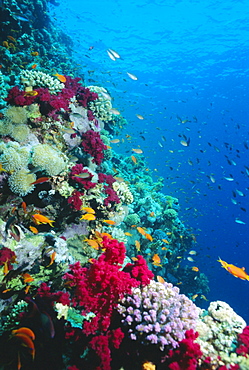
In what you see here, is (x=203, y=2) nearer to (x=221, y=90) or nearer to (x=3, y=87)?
(x=221, y=90)

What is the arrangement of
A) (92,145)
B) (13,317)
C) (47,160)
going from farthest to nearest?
(92,145) → (47,160) → (13,317)

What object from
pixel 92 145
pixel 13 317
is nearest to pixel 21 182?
pixel 13 317

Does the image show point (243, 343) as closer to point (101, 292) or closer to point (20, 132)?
point (101, 292)

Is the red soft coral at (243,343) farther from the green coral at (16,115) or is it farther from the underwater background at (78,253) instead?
the green coral at (16,115)

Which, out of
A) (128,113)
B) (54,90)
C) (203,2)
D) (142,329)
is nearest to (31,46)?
(54,90)

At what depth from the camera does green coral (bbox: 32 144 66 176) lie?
5277mm

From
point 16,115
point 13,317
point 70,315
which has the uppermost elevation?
point 16,115

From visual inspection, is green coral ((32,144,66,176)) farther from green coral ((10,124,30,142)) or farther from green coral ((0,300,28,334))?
green coral ((0,300,28,334))

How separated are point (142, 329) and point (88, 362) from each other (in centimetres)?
108

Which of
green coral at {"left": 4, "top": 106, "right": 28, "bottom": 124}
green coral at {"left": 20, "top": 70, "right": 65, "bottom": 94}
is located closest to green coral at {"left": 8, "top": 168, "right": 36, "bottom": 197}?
green coral at {"left": 4, "top": 106, "right": 28, "bottom": 124}

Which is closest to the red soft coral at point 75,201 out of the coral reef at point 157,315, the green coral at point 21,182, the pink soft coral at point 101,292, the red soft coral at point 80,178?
the red soft coral at point 80,178

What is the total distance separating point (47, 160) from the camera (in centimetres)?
536

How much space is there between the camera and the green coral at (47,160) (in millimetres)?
5277

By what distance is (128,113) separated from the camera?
68.1m
